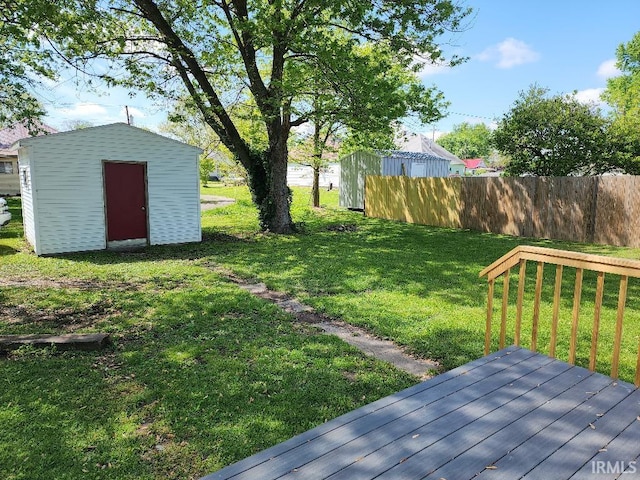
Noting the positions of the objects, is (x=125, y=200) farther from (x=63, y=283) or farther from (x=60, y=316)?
(x=60, y=316)

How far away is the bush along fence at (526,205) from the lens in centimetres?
1055

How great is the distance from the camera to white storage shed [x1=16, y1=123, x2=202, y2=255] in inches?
359

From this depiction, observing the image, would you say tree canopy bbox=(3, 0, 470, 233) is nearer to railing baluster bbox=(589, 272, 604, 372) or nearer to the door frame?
the door frame

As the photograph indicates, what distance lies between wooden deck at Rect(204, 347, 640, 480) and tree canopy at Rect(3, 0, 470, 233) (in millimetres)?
7988

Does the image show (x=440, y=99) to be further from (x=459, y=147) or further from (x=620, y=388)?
(x=459, y=147)

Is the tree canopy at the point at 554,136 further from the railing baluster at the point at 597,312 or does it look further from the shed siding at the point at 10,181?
the shed siding at the point at 10,181

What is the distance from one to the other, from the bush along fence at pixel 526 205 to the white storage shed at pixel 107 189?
8081 mm

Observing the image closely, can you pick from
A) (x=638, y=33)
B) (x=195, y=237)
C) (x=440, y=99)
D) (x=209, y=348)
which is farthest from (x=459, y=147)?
(x=209, y=348)

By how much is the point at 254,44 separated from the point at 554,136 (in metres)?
9.95

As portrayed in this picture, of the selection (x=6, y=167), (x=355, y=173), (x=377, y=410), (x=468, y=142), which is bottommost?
(x=377, y=410)

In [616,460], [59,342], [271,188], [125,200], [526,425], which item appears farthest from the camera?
[271,188]

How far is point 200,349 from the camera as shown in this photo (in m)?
4.18

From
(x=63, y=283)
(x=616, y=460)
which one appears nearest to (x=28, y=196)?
(x=63, y=283)

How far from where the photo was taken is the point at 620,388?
284cm
